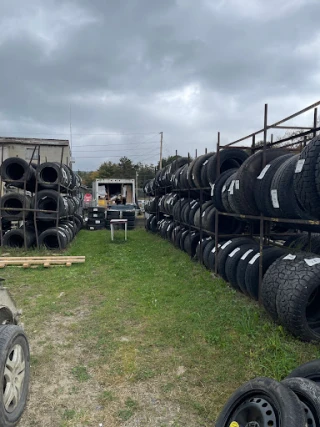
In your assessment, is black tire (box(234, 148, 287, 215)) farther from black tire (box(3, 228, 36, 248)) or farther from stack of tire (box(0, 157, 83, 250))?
black tire (box(3, 228, 36, 248))

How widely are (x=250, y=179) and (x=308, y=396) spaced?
3.60 m

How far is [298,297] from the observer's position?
136 inches

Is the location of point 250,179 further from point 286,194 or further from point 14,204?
point 14,204

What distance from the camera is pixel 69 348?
3.63 metres

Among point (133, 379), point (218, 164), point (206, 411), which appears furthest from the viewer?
point (218, 164)

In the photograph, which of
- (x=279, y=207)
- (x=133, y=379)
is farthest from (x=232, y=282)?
(x=133, y=379)

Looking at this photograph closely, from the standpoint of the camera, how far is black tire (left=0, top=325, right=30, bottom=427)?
214 centimetres

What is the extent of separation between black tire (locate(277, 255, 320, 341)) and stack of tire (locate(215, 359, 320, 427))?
1519 mm

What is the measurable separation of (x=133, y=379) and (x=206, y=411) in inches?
29.9

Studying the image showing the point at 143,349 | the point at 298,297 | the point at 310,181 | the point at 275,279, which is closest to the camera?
the point at 310,181

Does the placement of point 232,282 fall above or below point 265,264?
below

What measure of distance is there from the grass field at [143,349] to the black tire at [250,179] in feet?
5.02

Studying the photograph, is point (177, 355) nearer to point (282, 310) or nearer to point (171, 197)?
point (282, 310)

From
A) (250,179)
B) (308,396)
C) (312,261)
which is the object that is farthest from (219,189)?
(308,396)
